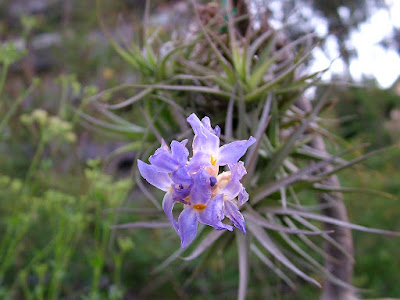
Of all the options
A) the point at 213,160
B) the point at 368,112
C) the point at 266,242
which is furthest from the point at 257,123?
the point at 368,112

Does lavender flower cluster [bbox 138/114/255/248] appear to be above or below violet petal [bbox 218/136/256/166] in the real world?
below

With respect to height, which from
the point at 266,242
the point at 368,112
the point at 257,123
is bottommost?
the point at 266,242

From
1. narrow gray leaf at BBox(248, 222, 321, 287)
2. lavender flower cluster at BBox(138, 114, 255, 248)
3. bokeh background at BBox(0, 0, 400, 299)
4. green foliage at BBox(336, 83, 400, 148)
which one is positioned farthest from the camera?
green foliage at BBox(336, 83, 400, 148)

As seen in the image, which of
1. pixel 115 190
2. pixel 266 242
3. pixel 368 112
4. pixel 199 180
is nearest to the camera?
pixel 199 180

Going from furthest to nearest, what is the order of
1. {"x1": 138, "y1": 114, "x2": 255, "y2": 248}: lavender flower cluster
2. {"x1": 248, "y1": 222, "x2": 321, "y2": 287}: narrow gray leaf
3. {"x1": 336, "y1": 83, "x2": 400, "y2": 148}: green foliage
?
{"x1": 336, "y1": 83, "x2": 400, "y2": 148}: green foliage → {"x1": 248, "y1": 222, "x2": 321, "y2": 287}: narrow gray leaf → {"x1": 138, "y1": 114, "x2": 255, "y2": 248}: lavender flower cluster

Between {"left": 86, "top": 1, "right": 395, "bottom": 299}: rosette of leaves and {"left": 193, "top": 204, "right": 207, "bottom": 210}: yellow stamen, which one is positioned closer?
{"left": 193, "top": 204, "right": 207, "bottom": 210}: yellow stamen

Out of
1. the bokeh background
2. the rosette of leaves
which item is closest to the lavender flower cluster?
the rosette of leaves

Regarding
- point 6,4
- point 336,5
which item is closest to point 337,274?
point 336,5

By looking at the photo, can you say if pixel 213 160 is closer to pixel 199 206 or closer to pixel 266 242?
pixel 199 206

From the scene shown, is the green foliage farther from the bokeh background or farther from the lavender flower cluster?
the lavender flower cluster
